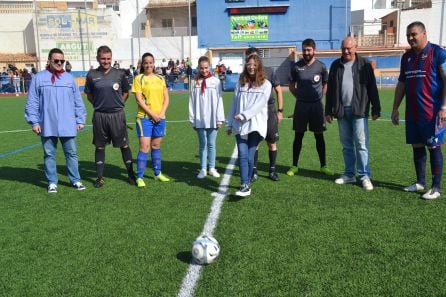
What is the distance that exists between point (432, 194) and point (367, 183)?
82 centimetres

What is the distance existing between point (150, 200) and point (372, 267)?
2.97 m

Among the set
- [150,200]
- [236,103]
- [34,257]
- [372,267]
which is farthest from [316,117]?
[34,257]

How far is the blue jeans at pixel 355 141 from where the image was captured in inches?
229

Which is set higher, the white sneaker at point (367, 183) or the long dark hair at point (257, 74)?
the long dark hair at point (257, 74)

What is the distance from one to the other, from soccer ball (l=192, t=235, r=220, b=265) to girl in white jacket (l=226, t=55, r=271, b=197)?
1.60 m

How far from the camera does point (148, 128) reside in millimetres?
6184

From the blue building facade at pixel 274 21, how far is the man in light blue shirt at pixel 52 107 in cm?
3758

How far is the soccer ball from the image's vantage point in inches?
142

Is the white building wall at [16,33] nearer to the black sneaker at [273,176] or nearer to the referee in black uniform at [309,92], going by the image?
the referee in black uniform at [309,92]

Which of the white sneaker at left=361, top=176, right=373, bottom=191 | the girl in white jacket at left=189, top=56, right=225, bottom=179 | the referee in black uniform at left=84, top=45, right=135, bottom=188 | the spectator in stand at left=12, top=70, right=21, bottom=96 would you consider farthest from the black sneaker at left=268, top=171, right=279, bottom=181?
the spectator in stand at left=12, top=70, right=21, bottom=96

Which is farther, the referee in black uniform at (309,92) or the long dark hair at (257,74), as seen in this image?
the referee in black uniform at (309,92)

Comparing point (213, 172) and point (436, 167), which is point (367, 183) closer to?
point (436, 167)

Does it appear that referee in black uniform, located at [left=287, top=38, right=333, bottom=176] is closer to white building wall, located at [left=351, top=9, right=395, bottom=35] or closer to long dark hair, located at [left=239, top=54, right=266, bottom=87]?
long dark hair, located at [left=239, top=54, right=266, bottom=87]

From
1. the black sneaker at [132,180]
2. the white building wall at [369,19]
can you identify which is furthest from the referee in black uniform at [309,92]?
the white building wall at [369,19]
